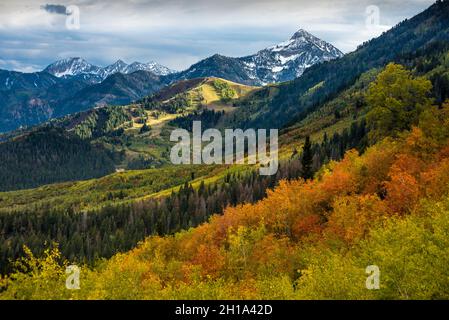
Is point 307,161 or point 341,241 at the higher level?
point 307,161

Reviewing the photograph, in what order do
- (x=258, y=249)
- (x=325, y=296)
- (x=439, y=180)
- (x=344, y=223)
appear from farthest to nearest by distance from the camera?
(x=258, y=249) → (x=344, y=223) → (x=439, y=180) → (x=325, y=296)

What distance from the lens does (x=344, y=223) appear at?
300 ft

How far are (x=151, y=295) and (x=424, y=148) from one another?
7544 centimetres

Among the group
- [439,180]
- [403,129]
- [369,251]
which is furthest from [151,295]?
[403,129]

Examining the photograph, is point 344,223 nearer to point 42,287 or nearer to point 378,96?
point 378,96

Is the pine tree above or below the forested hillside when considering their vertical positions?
above

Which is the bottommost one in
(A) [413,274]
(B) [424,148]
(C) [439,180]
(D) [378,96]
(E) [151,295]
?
(E) [151,295]

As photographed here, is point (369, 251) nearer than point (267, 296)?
No

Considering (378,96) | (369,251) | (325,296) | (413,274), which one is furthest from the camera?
(378,96)

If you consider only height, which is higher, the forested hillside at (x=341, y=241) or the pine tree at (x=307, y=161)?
the pine tree at (x=307, y=161)

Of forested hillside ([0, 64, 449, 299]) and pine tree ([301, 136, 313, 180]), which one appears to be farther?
pine tree ([301, 136, 313, 180])

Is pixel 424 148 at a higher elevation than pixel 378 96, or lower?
lower

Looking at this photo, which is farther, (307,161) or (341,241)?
(307,161)

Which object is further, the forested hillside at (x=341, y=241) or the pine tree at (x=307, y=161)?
the pine tree at (x=307, y=161)
